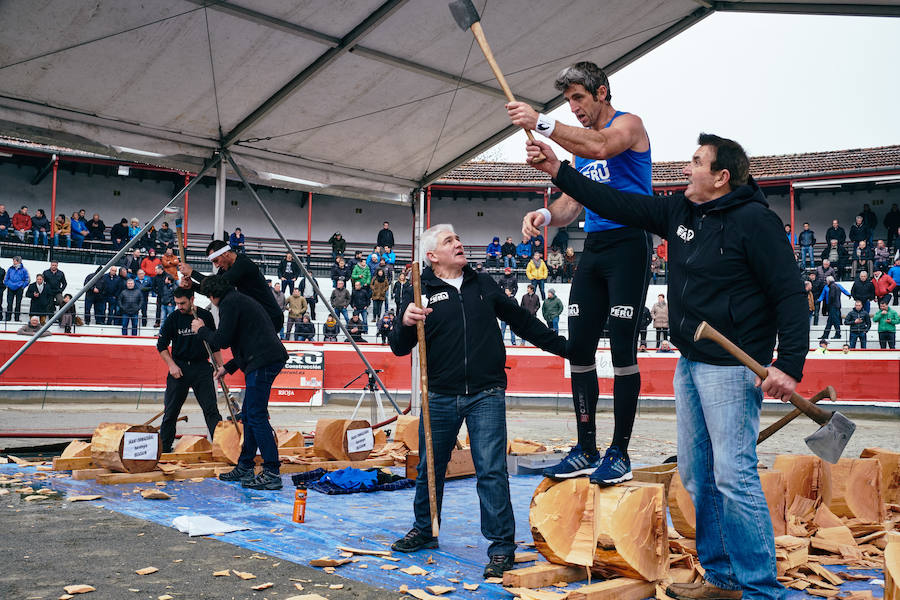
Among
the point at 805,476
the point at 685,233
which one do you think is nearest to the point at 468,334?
the point at 685,233

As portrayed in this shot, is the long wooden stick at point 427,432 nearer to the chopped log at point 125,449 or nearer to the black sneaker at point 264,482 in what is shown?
the black sneaker at point 264,482

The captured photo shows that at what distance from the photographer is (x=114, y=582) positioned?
11.0 feet

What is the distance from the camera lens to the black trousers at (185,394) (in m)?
7.18

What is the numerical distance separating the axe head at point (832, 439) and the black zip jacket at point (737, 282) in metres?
0.33

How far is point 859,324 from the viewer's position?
17828mm

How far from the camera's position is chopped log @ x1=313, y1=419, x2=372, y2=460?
7.06 meters

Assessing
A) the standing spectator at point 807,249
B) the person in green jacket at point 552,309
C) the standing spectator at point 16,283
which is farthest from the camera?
the standing spectator at point 807,249

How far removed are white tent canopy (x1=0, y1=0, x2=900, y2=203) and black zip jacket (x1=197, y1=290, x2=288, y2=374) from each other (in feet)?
7.13

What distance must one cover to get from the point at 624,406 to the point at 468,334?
35.9 inches

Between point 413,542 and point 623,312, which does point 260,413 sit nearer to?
point 413,542

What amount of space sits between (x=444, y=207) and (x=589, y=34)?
24.0 meters

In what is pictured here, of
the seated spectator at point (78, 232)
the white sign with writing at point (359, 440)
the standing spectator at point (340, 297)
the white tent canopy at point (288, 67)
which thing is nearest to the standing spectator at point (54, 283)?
the seated spectator at point (78, 232)

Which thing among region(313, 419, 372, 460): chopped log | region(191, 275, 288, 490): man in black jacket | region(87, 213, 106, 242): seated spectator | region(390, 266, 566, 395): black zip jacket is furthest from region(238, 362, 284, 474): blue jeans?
region(87, 213, 106, 242): seated spectator

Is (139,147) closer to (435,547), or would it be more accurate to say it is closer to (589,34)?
(589,34)
